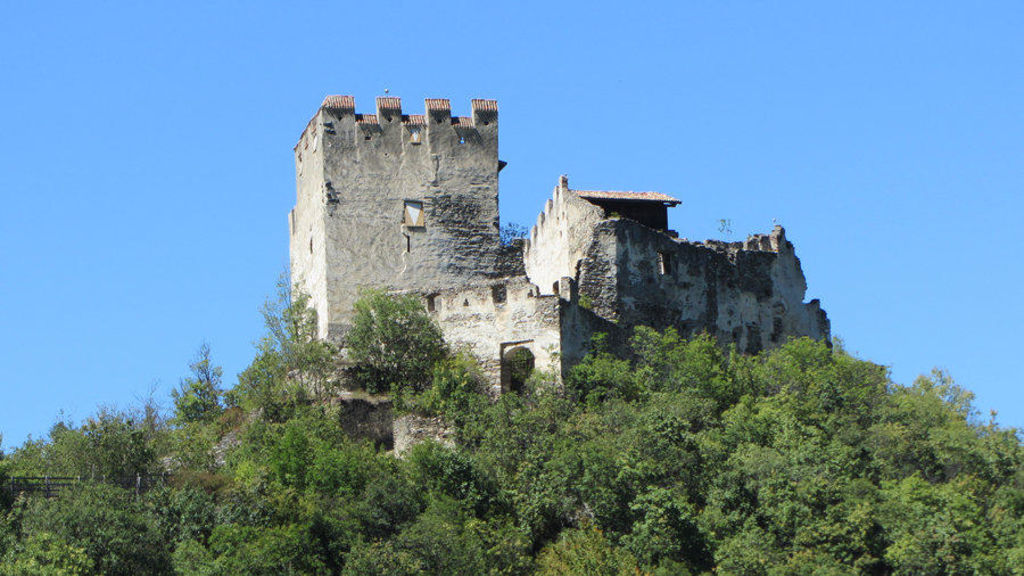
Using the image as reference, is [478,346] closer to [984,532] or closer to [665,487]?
[665,487]

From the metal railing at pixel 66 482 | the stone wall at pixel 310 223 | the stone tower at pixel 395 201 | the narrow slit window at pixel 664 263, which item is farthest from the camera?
the narrow slit window at pixel 664 263

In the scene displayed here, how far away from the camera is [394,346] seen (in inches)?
1967

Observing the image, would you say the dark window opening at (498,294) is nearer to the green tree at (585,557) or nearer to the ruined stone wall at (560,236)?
the ruined stone wall at (560,236)

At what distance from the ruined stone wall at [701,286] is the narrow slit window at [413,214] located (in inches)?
197

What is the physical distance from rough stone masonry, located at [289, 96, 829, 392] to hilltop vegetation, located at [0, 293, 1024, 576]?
7.58ft

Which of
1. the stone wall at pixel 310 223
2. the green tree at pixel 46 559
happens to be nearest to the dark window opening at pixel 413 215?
the stone wall at pixel 310 223

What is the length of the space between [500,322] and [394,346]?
3064 millimetres

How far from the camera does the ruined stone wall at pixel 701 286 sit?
52.4m

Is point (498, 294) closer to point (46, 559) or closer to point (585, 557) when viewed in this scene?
point (585, 557)

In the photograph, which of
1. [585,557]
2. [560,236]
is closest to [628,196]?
[560,236]

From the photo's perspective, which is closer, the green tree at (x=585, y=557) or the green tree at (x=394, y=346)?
the green tree at (x=585, y=557)

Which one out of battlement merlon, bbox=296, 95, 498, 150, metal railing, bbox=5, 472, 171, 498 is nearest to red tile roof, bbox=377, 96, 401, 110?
battlement merlon, bbox=296, 95, 498, 150

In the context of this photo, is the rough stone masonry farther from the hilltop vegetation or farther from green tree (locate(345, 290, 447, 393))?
the hilltop vegetation

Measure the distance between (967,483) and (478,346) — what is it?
13672mm
